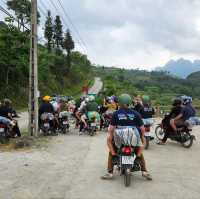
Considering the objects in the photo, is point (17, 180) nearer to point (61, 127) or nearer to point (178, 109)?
point (178, 109)

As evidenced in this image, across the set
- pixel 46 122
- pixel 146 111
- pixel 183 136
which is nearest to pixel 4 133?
pixel 46 122

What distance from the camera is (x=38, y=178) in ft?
25.7

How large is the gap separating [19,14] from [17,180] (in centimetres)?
4972

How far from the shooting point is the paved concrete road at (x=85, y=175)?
676 cm

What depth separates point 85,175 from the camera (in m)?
8.11

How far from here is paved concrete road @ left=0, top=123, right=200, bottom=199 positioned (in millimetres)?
6758

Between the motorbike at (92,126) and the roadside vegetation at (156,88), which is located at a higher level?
the roadside vegetation at (156,88)

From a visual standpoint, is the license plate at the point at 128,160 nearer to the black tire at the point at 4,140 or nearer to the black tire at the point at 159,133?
the black tire at the point at 4,140

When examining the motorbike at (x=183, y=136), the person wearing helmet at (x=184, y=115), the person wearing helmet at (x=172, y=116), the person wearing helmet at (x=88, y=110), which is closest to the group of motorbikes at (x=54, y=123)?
the person wearing helmet at (x=88, y=110)

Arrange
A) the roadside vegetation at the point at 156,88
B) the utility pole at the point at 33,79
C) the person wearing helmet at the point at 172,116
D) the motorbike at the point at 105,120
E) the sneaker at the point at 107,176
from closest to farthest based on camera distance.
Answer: the sneaker at the point at 107,176 < the person wearing helmet at the point at 172,116 < the utility pole at the point at 33,79 < the motorbike at the point at 105,120 < the roadside vegetation at the point at 156,88

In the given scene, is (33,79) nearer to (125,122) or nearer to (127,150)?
(125,122)

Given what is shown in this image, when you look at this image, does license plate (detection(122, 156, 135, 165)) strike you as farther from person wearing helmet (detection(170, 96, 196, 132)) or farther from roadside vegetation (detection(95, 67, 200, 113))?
roadside vegetation (detection(95, 67, 200, 113))

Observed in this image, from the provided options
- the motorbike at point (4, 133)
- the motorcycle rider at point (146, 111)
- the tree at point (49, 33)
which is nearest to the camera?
the motorcycle rider at point (146, 111)

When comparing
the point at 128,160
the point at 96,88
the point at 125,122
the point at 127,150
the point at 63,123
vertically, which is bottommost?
the point at 128,160
